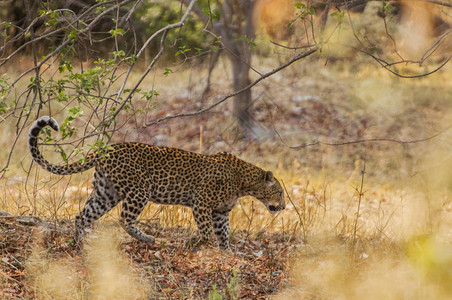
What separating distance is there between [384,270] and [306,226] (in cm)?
192

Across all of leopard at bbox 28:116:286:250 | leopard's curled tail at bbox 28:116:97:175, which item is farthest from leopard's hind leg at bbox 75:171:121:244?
leopard's curled tail at bbox 28:116:97:175

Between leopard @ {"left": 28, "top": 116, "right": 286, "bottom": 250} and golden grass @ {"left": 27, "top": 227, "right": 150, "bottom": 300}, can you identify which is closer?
golden grass @ {"left": 27, "top": 227, "right": 150, "bottom": 300}

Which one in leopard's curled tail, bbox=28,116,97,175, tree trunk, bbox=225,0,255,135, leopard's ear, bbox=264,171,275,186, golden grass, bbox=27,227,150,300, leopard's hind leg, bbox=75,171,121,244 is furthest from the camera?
tree trunk, bbox=225,0,255,135

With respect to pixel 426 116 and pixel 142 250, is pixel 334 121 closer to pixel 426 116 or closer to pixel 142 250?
pixel 426 116

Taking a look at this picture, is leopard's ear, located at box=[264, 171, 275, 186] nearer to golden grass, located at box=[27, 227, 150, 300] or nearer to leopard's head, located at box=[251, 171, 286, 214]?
leopard's head, located at box=[251, 171, 286, 214]

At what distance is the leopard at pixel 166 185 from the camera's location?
7277 mm

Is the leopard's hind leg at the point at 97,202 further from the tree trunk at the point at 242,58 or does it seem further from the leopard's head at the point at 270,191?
the tree trunk at the point at 242,58

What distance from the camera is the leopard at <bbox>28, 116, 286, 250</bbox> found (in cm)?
728

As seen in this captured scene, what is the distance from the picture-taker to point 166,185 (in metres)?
7.50

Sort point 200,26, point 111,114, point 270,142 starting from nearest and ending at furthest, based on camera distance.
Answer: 1. point 111,114
2. point 270,142
3. point 200,26

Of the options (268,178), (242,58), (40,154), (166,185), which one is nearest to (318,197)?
(242,58)

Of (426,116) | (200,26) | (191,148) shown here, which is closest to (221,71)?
(200,26)

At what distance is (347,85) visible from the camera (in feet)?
67.3

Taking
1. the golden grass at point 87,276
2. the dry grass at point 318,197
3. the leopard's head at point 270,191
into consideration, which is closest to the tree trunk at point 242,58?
the dry grass at point 318,197
